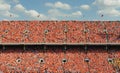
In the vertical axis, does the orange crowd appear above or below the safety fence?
above

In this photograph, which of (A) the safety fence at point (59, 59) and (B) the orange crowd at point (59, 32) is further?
(B) the orange crowd at point (59, 32)

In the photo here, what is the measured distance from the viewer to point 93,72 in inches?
1806

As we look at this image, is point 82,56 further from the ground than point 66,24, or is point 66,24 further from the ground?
point 66,24

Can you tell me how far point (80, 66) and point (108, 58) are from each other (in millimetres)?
4150

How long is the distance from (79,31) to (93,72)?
729 cm

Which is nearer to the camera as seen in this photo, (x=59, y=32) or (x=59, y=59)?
(x=59, y=59)

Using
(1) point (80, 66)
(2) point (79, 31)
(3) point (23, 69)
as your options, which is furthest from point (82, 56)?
(3) point (23, 69)

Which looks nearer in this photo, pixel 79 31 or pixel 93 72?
pixel 93 72

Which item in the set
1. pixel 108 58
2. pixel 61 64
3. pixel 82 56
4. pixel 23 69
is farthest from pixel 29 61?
pixel 108 58

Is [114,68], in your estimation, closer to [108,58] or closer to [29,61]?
[108,58]

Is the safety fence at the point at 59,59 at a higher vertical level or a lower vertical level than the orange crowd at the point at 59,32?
lower

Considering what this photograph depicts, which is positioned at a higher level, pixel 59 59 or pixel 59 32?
pixel 59 32

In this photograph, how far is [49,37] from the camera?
48.9 metres

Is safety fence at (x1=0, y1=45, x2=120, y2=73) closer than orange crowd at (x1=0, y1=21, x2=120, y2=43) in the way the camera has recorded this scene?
Yes
